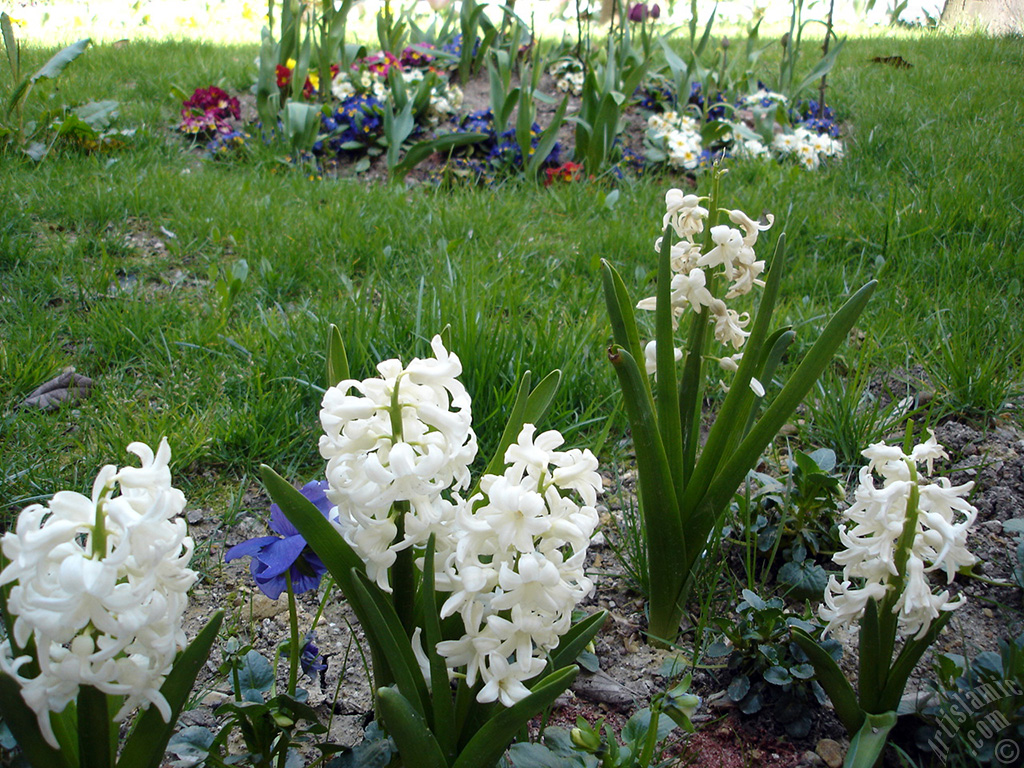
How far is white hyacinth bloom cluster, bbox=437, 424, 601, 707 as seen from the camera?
0.75 m

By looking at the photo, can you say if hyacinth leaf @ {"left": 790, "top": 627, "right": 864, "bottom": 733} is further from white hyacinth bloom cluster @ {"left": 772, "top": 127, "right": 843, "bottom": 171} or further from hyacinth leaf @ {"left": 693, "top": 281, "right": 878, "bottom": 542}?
white hyacinth bloom cluster @ {"left": 772, "top": 127, "right": 843, "bottom": 171}

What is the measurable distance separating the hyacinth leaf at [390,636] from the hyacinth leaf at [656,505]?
470 millimetres

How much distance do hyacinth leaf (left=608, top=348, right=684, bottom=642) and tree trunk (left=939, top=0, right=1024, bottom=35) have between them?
660cm

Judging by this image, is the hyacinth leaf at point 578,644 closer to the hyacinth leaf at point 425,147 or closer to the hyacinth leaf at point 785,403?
the hyacinth leaf at point 785,403

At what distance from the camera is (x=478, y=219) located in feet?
10.4

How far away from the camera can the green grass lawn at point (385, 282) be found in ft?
6.16

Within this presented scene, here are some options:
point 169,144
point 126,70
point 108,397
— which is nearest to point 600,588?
point 108,397

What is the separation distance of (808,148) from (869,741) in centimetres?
375

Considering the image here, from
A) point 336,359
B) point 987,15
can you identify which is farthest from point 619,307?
point 987,15

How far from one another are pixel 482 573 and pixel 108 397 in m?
1.54

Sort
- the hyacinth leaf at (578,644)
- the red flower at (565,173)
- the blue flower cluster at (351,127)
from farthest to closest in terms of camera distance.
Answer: the blue flower cluster at (351,127), the red flower at (565,173), the hyacinth leaf at (578,644)

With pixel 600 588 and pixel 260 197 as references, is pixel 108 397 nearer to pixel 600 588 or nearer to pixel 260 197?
pixel 600 588

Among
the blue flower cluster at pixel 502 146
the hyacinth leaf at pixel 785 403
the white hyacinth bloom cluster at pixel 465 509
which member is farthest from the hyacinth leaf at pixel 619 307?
the blue flower cluster at pixel 502 146

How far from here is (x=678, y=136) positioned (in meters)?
4.29
